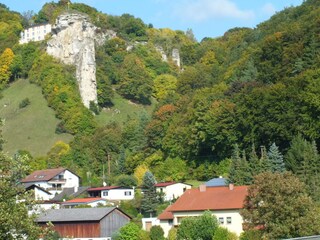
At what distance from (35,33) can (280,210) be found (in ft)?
389

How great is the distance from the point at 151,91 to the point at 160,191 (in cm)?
6503

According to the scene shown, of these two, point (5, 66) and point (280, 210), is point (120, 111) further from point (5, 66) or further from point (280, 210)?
point (280, 210)

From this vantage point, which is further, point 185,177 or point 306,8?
point 306,8

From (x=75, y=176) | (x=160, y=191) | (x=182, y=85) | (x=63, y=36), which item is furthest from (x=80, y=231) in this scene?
(x=63, y=36)

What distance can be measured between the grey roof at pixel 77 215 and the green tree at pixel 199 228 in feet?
41.0

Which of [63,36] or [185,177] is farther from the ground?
[63,36]

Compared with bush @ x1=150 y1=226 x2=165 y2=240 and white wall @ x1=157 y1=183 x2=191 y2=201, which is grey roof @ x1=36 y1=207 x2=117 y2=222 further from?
white wall @ x1=157 y1=183 x2=191 y2=201

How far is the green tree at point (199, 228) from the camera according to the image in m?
42.7

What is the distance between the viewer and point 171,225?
50375mm

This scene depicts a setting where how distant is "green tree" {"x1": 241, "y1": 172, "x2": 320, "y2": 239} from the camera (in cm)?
3356

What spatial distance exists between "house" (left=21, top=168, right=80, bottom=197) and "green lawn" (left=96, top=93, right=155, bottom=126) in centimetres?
2979

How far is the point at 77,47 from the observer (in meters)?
127

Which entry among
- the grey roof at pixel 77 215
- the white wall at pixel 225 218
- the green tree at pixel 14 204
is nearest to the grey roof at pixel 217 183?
the grey roof at pixel 77 215

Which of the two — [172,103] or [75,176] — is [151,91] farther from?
[75,176]
